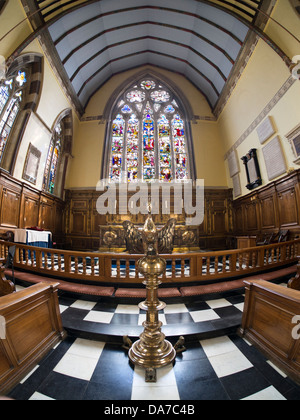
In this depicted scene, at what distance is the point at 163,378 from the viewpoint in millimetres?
1260

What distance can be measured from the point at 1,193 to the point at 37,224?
205cm

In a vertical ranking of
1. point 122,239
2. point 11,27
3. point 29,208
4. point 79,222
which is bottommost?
point 122,239

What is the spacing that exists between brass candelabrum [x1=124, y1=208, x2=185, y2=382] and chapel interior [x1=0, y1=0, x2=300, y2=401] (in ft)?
0.23

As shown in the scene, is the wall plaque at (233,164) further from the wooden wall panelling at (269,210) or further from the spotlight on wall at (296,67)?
the spotlight on wall at (296,67)

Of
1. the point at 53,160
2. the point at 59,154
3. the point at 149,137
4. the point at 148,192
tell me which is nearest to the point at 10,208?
the point at 53,160

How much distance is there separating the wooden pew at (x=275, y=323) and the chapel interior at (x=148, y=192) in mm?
14

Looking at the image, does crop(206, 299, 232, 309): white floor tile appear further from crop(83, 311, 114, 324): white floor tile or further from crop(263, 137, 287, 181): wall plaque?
crop(263, 137, 287, 181): wall plaque

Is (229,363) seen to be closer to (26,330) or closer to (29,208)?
(26,330)

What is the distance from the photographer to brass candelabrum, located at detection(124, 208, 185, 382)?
1.40 metres

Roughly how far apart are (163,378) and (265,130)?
756 centimetres

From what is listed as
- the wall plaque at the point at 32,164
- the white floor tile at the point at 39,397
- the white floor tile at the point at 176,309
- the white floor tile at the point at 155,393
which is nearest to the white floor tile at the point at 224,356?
the white floor tile at the point at 155,393

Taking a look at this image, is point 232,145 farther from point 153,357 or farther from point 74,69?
point 153,357

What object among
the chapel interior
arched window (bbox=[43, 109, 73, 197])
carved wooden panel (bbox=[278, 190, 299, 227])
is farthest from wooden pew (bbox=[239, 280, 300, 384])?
arched window (bbox=[43, 109, 73, 197])
